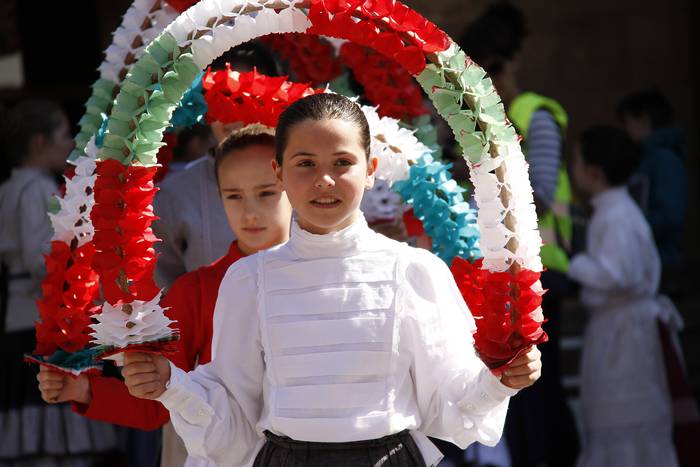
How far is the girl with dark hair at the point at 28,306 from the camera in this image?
18.4 feet

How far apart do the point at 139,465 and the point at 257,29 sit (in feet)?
10.1

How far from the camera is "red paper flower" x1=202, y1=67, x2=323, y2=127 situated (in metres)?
3.49

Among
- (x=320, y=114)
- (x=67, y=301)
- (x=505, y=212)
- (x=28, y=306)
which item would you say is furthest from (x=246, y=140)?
(x=28, y=306)

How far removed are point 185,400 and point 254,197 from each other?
0.70m

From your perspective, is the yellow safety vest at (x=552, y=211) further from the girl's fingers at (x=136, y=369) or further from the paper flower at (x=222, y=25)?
the girl's fingers at (x=136, y=369)

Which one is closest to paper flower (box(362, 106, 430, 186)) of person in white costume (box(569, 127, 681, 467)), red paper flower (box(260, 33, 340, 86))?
red paper flower (box(260, 33, 340, 86))

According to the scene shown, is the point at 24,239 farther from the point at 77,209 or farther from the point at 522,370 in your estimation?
the point at 522,370

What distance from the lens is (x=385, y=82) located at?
14.4 feet

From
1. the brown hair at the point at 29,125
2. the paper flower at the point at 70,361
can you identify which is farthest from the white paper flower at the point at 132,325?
the brown hair at the point at 29,125

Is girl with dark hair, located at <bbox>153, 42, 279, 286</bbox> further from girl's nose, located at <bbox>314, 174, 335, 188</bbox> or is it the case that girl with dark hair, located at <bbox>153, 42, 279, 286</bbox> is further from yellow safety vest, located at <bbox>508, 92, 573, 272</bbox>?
yellow safety vest, located at <bbox>508, 92, 573, 272</bbox>

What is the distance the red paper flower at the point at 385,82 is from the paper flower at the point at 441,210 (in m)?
0.65

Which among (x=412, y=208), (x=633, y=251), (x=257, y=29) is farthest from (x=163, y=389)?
(x=633, y=251)

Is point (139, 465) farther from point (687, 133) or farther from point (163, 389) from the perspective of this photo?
point (687, 133)

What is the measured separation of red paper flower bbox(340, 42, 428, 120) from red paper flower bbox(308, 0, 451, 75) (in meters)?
1.29
